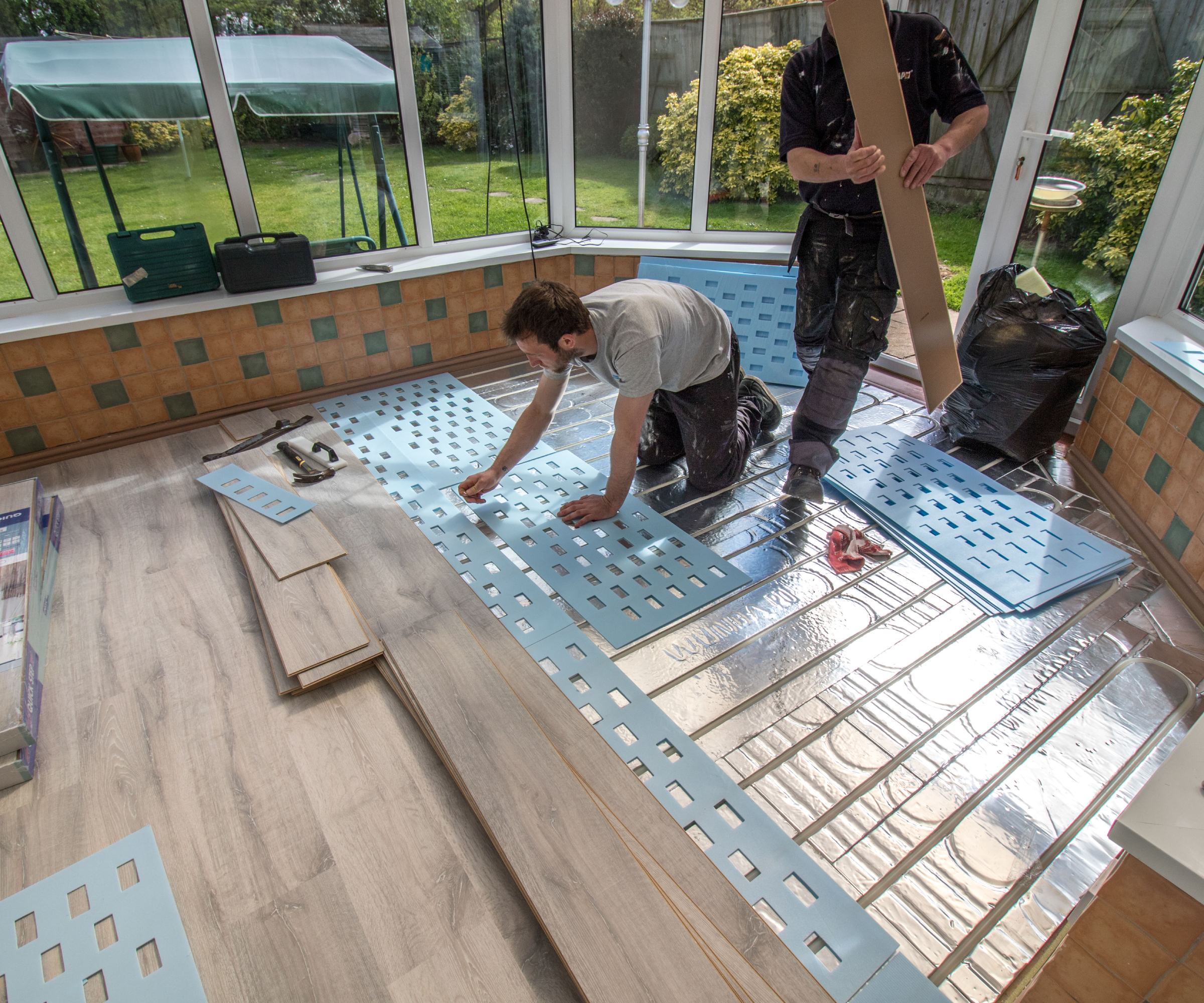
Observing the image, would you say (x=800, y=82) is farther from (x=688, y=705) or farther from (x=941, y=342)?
(x=688, y=705)

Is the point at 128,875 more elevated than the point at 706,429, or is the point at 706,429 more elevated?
the point at 706,429

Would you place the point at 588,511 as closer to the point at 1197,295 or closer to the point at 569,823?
the point at 569,823

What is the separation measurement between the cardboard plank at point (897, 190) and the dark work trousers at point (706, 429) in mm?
560

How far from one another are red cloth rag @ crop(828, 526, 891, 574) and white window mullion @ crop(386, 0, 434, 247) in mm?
2428

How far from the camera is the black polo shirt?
2.06m

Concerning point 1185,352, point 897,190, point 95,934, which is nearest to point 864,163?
point 897,190

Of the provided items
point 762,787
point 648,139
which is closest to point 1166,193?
point 648,139

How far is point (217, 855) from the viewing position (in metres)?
1.29

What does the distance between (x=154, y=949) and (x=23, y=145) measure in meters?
2.74

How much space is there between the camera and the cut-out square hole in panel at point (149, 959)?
1.12 meters

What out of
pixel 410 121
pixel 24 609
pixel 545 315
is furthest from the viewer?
pixel 410 121

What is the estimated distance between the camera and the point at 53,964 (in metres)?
1.13

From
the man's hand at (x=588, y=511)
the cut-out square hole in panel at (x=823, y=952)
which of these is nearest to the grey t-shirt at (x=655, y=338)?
the man's hand at (x=588, y=511)

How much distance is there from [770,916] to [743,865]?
10cm
